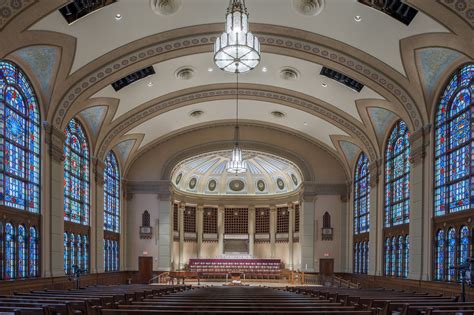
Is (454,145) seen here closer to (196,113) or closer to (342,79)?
(342,79)

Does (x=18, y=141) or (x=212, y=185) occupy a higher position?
(x=18, y=141)

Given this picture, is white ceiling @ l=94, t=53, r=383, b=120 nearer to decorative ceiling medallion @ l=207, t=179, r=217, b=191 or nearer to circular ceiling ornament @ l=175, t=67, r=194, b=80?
circular ceiling ornament @ l=175, t=67, r=194, b=80

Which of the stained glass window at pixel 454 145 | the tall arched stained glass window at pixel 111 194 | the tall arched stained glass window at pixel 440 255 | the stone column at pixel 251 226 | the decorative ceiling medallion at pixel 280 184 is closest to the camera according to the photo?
the stained glass window at pixel 454 145

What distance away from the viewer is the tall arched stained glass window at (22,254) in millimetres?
16188

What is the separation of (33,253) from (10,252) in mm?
1512

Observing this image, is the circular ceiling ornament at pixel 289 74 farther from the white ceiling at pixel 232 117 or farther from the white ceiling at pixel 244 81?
the white ceiling at pixel 232 117

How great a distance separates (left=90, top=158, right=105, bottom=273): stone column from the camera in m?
24.2

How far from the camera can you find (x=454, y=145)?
16.4 meters

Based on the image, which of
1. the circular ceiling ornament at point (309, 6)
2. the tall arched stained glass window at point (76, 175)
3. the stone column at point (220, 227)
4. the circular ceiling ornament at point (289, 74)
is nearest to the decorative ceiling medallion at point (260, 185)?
the stone column at point (220, 227)

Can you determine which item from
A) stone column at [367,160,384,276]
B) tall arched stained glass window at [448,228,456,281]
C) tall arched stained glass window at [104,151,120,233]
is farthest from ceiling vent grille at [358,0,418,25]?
tall arched stained glass window at [104,151,120,233]

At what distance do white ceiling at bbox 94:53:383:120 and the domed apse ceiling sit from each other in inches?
412

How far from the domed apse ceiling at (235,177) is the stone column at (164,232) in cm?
310

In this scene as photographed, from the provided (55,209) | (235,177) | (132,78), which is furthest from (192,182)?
(55,209)

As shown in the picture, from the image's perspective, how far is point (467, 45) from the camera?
13.5 m
